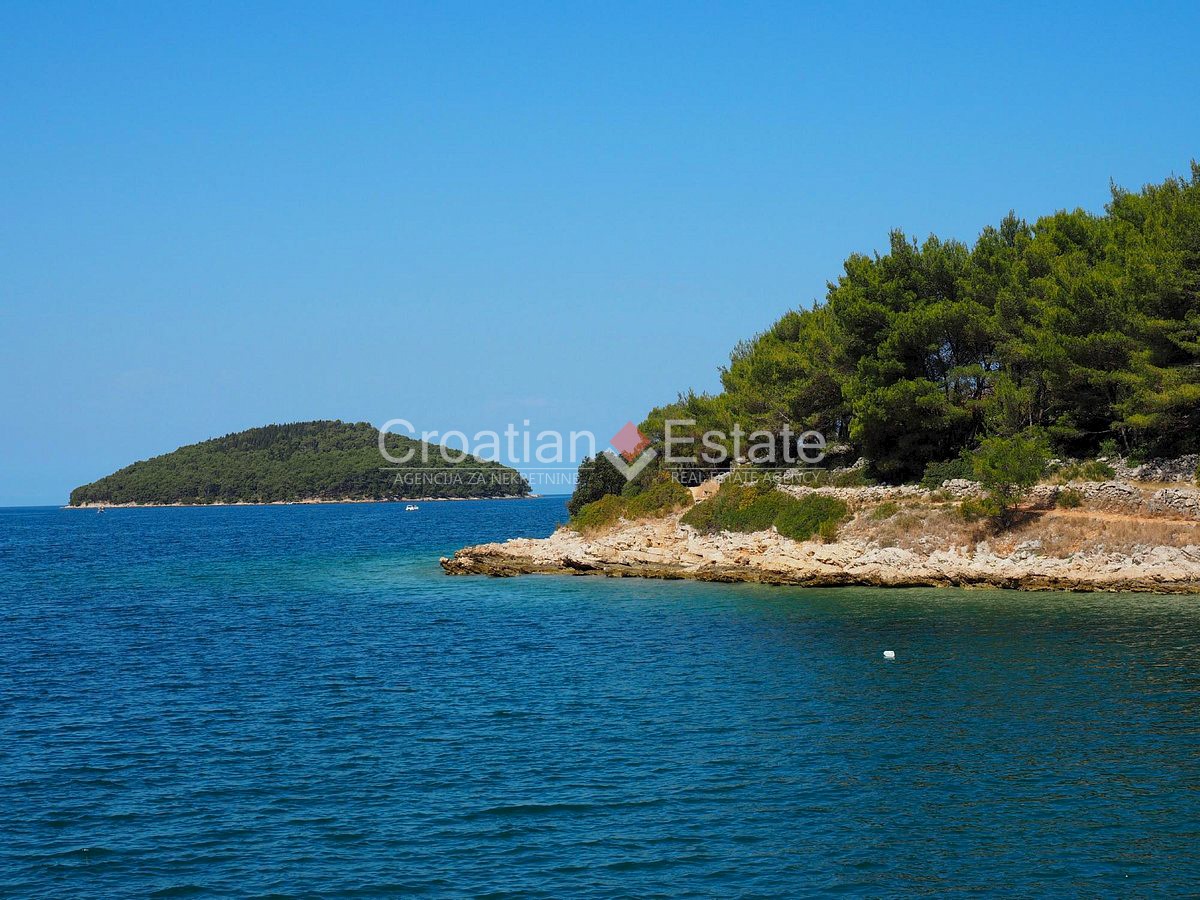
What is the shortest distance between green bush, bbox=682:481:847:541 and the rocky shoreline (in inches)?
32.3

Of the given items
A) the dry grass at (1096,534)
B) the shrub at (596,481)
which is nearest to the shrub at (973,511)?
the dry grass at (1096,534)

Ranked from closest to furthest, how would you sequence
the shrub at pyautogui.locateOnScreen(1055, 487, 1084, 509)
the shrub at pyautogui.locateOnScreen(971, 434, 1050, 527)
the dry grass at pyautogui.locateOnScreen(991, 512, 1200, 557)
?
the dry grass at pyautogui.locateOnScreen(991, 512, 1200, 557), the shrub at pyautogui.locateOnScreen(971, 434, 1050, 527), the shrub at pyautogui.locateOnScreen(1055, 487, 1084, 509)

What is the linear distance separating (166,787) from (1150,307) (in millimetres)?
42203

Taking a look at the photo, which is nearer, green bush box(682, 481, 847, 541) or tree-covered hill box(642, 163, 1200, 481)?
tree-covered hill box(642, 163, 1200, 481)

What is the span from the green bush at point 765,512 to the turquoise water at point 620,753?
13.6m

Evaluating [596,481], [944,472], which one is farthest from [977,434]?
[596,481]

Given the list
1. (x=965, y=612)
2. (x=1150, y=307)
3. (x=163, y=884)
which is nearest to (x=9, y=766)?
(x=163, y=884)

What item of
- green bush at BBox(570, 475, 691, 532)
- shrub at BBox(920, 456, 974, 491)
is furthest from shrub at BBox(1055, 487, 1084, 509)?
green bush at BBox(570, 475, 691, 532)

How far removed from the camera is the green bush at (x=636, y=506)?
6619cm

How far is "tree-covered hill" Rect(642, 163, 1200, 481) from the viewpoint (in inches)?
1731

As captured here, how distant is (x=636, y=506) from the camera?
221 ft

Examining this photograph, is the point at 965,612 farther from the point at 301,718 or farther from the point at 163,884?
the point at 163,884

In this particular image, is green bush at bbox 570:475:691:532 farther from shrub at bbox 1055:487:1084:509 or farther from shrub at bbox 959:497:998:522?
shrub at bbox 1055:487:1084:509

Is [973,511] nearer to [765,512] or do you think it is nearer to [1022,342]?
[1022,342]
